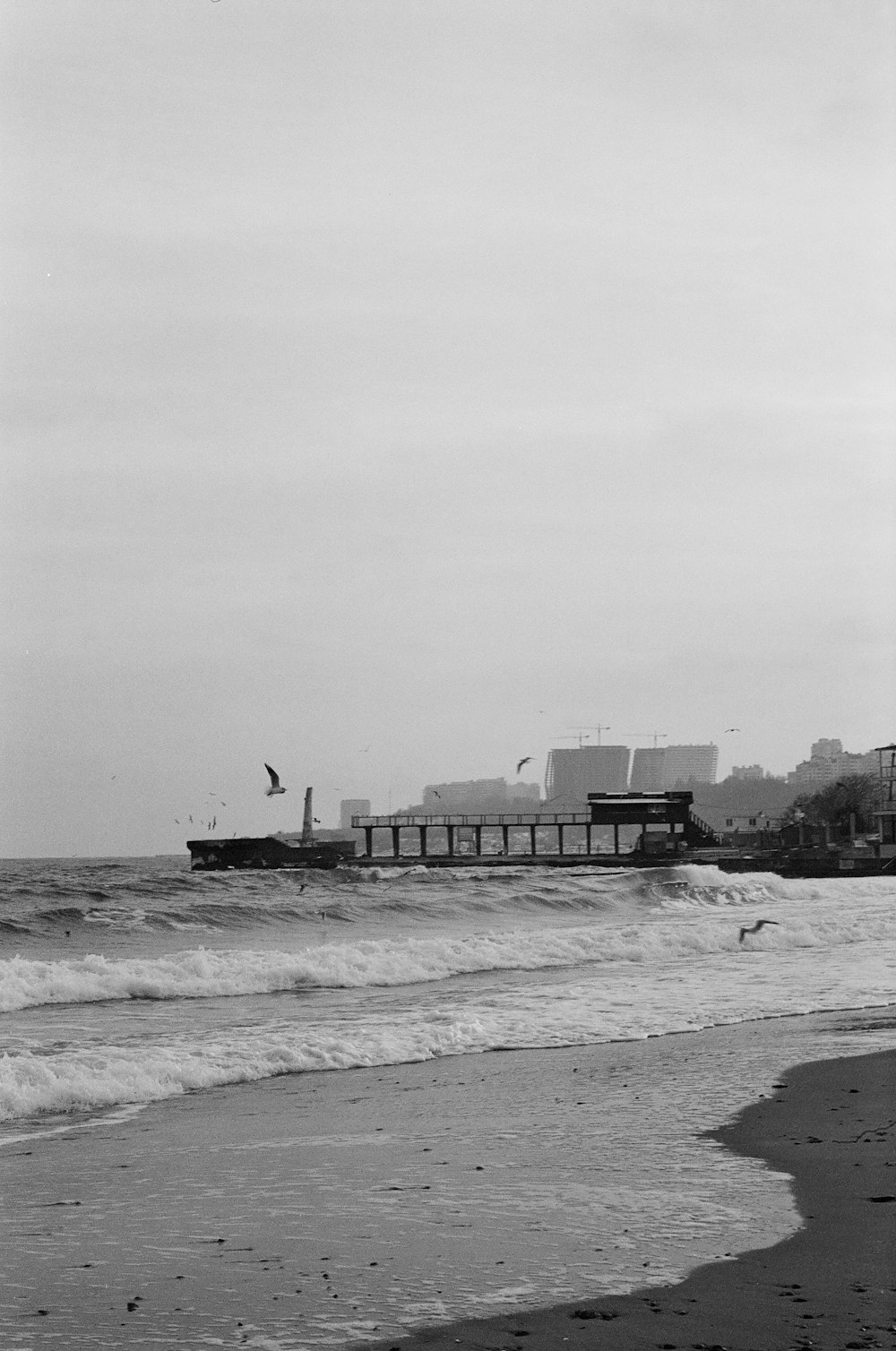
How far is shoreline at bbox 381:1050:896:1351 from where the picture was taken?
523 cm

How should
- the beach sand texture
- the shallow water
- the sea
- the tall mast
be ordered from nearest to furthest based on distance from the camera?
the beach sand texture, the sea, the shallow water, the tall mast

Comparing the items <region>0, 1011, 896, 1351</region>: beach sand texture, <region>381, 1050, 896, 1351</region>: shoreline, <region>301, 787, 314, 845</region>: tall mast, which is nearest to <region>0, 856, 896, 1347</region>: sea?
<region>0, 1011, 896, 1351</region>: beach sand texture

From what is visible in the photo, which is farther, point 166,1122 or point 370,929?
point 370,929

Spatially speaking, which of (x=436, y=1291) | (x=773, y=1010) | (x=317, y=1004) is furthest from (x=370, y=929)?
(x=436, y=1291)

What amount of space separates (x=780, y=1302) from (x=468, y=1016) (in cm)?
1083

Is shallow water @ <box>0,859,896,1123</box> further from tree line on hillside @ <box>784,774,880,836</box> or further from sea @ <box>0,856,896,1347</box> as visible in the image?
tree line on hillside @ <box>784,774,880,836</box>

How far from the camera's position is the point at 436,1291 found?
5953 mm

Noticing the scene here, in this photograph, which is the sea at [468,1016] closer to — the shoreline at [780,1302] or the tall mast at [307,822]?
the shoreline at [780,1302]

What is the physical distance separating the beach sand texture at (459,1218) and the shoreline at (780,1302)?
1 cm

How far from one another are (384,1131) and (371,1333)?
4529 millimetres

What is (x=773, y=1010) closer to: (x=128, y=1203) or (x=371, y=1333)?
(x=128, y=1203)

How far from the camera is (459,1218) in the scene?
7250mm

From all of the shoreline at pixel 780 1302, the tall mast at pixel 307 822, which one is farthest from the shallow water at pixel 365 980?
the tall mast at pixel 307 822

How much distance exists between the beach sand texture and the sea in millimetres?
50
